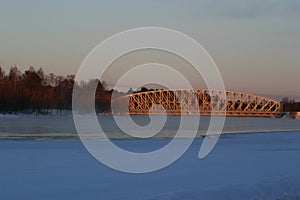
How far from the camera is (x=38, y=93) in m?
113

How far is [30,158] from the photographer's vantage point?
17344mm

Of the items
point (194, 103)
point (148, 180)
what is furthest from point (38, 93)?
point (148, 180)

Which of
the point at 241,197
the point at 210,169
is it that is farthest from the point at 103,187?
the point at 210,169

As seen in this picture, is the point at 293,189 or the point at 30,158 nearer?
the point at 293,189

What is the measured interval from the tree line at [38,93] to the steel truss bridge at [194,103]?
17.2 m

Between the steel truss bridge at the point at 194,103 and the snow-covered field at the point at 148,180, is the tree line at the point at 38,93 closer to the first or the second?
the steel truss bridge at the point at 194,103

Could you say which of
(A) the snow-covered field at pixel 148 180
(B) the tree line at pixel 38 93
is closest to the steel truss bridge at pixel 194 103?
(B) the tree line at pixel 38 93

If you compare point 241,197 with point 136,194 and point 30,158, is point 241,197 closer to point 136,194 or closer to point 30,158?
point 136,194

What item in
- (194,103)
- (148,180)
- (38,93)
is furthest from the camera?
(194,103)

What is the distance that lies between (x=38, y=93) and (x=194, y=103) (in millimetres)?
58746

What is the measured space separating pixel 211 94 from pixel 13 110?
71098 millimetres

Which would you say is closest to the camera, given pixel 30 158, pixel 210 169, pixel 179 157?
pixel 210 169

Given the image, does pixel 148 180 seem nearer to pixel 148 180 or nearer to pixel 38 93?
pixel 148 180

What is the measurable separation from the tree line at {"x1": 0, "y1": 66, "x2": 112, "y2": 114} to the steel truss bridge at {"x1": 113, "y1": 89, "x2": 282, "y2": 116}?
56.3ft
